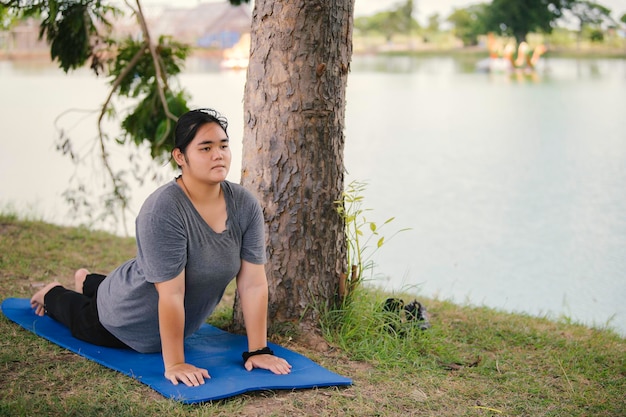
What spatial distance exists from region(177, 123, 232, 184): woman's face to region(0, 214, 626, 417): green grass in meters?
0.70

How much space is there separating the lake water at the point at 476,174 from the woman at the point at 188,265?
3.23 ft

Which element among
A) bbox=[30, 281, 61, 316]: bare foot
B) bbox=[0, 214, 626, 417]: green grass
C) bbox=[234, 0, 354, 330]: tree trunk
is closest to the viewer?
bbox=[0, 214, 626, 417]: green grass

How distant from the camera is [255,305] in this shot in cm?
254

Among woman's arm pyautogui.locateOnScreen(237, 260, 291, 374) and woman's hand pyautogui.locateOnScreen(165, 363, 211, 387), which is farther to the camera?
woman's arm pyautogui.locateOnScreen(237, 260, 291, 374)

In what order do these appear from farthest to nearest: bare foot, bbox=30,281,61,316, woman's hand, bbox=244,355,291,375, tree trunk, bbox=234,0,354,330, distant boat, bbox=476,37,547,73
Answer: distant boat, bbox=476,37,547,73, bare foot, bbox=30,281,61,316, tree trunk, bbox=234,0,354,330, woman's hand, bbox=244,355,291,375

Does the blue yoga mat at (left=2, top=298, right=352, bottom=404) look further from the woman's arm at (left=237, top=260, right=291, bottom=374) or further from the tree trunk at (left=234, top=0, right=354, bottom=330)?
the tree trunk at (left=234, top=0, right=354, bottom=330)

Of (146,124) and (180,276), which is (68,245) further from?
(180,276)

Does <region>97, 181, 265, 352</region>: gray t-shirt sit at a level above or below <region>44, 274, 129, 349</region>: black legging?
above

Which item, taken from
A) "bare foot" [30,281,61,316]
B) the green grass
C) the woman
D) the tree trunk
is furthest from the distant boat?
the woman

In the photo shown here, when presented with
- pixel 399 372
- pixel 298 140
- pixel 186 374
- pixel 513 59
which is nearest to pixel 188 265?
pixel 186 374

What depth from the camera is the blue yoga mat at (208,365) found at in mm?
2312

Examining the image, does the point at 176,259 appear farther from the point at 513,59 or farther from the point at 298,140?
the point at 513,59

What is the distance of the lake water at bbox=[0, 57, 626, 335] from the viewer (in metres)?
5.59

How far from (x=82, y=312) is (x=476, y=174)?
6966mm
